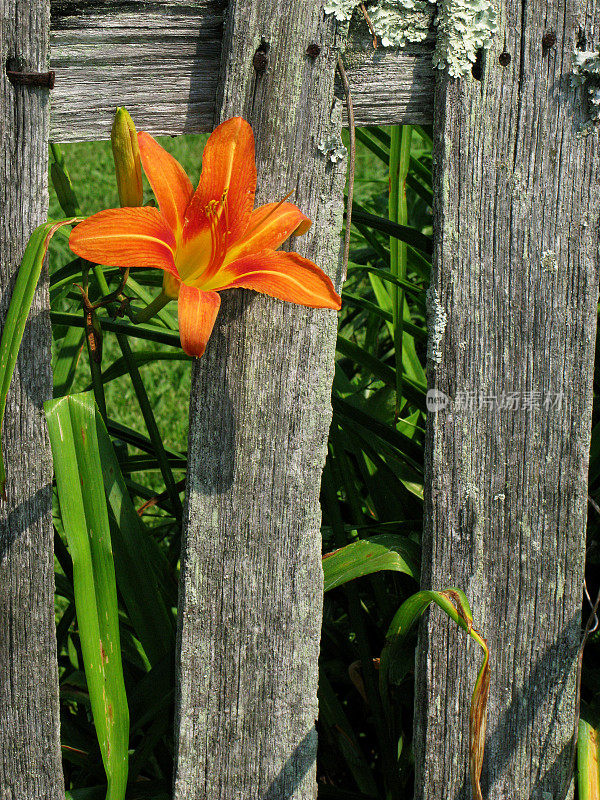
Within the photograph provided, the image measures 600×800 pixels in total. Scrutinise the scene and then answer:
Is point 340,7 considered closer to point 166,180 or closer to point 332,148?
point 332,148

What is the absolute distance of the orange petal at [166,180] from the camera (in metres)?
0.94

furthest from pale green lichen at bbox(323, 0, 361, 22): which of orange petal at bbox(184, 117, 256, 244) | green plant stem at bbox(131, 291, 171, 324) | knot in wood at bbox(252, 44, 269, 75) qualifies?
green plant stem at bbox(131, 291, 171, 324)

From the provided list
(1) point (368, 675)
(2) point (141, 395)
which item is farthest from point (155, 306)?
(1) point (368, 675)

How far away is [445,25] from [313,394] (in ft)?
1.86

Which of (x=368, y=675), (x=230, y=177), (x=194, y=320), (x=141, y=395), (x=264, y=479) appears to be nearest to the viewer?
(x=194, y=320)

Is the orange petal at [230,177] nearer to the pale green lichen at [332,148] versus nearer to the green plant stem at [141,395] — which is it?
the pale green lichen at [332,148]

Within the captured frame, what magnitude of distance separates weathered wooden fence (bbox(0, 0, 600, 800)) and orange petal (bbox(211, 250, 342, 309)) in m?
0.10

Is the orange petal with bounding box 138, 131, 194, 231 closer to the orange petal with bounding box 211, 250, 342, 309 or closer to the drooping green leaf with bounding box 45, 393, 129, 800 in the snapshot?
the orange petal with bounding box 211, 250, 342, 309

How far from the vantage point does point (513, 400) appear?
1.16 meters

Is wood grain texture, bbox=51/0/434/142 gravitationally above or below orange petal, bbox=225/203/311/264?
above

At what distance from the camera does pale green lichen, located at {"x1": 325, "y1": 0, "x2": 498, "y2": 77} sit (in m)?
1.06

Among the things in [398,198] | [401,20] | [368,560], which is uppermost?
[401,20]

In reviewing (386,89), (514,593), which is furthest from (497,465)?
(386,89)

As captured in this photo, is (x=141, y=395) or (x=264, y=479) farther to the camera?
(x=141, y=395)
